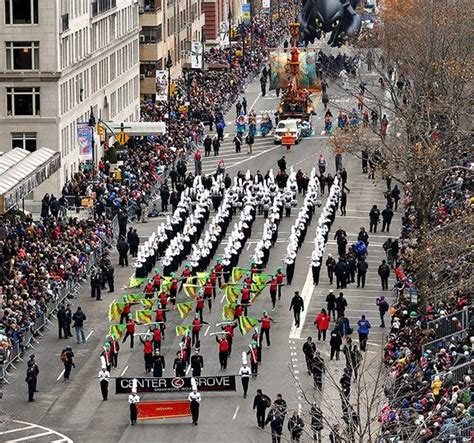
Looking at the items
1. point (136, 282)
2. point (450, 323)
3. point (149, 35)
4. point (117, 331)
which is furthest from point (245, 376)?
point (149, 35)

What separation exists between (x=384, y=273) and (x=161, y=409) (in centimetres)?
1826

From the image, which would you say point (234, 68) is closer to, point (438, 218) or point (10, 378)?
point (438, 218)

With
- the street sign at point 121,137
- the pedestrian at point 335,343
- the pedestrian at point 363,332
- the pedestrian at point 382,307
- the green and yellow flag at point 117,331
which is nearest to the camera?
the pedestrian at point 335,343

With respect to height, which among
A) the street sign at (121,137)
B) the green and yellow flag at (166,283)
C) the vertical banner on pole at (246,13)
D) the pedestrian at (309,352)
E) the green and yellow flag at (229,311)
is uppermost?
the pedestrian at (309,352)

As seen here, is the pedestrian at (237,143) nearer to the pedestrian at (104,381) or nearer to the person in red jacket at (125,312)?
the person in red jacket at (125,312)

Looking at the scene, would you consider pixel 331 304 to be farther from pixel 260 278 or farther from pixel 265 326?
pixel 265 326

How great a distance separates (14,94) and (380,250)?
68.4 ft

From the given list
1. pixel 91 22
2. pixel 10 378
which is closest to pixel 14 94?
pixel 91 22

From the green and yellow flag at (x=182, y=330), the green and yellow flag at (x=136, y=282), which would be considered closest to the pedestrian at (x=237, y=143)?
the green and yellow flag at (x=136, y=282)

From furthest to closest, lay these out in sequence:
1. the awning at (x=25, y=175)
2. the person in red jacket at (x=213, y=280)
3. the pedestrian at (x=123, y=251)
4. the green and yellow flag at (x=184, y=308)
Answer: the pedestrian at (x=123, y=251), the awning at (x=25, y=175), the person in red jacket at (x=213, y=280), the green and yellow flag at (x=184, y=308)

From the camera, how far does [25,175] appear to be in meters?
81.8

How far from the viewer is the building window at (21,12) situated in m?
98.7

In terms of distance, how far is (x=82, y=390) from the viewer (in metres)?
65.1

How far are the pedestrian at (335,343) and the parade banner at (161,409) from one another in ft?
24.8
